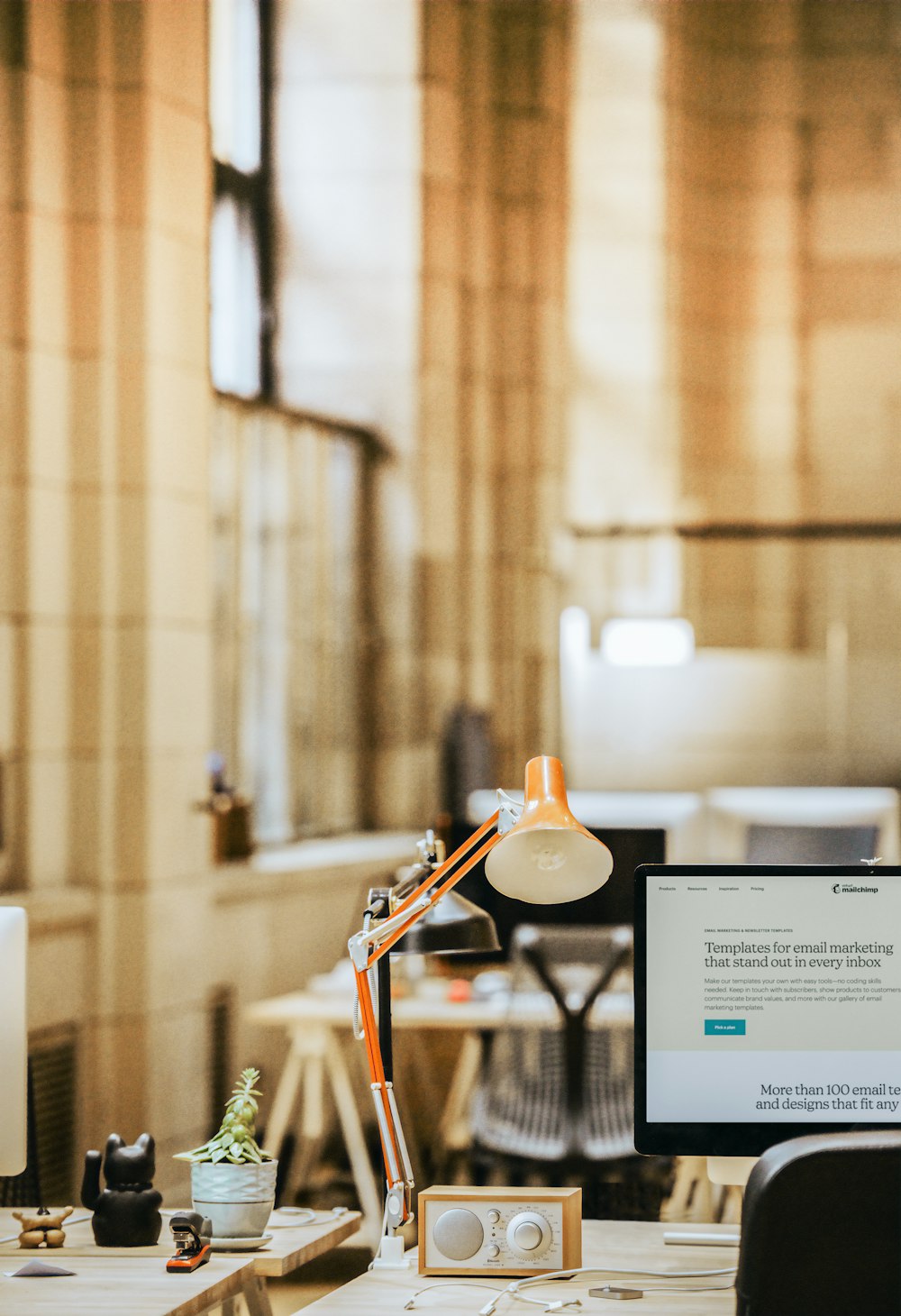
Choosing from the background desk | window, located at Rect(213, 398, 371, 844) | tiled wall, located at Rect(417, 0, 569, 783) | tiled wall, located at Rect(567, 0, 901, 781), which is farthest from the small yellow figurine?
tiled wall, located at Rect(567, 0, 901, 781)

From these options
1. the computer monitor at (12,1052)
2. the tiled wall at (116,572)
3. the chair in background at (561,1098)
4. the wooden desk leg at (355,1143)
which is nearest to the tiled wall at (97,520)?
the tiled wall at (116,572)

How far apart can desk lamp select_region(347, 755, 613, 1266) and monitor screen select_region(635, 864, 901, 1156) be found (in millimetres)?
160

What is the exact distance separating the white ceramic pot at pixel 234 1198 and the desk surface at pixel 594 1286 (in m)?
0.18

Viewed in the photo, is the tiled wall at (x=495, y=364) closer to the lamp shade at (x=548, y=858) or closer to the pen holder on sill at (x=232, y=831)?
the pen holder on sill at (x=232, y=831)

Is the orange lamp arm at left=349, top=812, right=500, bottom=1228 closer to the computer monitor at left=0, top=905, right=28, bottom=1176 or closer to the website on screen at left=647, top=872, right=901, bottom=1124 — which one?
the website on screen at left=647, top=872, right=901, bottom=1124

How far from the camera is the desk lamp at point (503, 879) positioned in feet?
6.33

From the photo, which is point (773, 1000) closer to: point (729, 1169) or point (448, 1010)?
point (729, 1169)

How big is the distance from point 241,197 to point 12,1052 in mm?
4265

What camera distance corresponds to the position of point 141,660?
14.4 ft

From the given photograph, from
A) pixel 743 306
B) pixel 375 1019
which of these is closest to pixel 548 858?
pixel 375 1019

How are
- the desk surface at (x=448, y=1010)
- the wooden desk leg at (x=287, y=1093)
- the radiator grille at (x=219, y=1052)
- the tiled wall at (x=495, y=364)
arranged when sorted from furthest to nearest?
the tiled wall at (x=495, y=364) < the radiator grille at (x=219, y=1052) < the wooden desk leg at (x=287, y=1093) < the desk surface at (x=448, y=1010)

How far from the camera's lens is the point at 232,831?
16.0 ft

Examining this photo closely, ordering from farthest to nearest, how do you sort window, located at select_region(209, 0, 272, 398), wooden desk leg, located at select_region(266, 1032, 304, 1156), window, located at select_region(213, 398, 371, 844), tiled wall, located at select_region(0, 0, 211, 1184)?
window, located at select_region(209, 0, 272, 398) < window, located at select_region(213, 398, 371, 844) < wooden desk leg, located at select_region(266, 1032, 304, 1156) < tiled wall, located at select_region(0, 0, 211, 1184)

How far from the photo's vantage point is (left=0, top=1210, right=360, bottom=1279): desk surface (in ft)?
6.77
